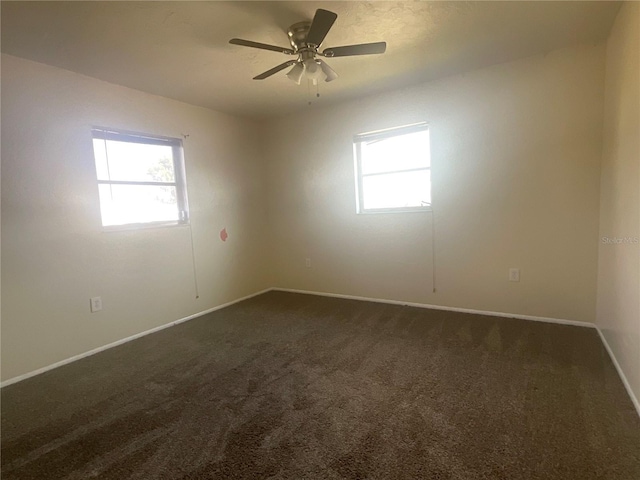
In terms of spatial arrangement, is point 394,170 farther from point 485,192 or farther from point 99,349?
point 99,349

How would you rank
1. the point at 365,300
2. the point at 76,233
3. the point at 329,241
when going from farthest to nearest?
the point at 329,241, the point at 365,300, the point at 76,233

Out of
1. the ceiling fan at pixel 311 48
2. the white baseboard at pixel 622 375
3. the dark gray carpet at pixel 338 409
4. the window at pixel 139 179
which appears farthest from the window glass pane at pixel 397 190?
the window at pixel 139 179

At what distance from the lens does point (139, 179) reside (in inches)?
125

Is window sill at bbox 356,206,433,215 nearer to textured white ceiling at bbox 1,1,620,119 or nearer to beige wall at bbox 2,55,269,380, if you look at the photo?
textured white ceiling at bbox 1,1,620,119

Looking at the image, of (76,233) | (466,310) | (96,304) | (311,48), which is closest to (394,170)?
(466,310)

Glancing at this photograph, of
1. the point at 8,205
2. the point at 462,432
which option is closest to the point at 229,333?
the point at 8,205

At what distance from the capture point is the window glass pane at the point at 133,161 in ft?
9.45

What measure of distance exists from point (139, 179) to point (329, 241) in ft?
7.29

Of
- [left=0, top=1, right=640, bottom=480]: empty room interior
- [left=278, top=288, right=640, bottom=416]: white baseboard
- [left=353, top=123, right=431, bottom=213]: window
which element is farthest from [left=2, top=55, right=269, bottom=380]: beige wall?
[left=353, top=123, right=431, bottom=213]: window

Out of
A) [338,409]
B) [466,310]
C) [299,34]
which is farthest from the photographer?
[466,310]

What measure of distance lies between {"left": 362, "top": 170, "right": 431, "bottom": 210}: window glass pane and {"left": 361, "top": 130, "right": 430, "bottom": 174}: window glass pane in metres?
0.09

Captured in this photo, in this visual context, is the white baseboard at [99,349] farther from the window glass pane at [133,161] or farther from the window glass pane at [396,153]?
the window glass pane at [396,153]

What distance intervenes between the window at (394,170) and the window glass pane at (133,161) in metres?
2.13

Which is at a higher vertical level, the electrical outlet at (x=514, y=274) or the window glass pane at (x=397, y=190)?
the window glass pane at (x=397, y=190)
